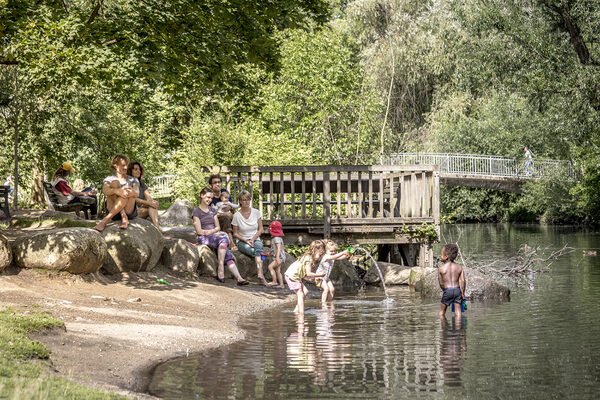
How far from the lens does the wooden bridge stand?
4881 cm

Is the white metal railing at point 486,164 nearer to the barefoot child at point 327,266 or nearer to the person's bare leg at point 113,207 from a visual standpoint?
Answer: the barefoot child at point 327,266

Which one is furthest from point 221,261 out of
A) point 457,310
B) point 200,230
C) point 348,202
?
point 457,310

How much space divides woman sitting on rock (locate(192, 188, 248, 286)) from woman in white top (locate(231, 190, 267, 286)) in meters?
0.66

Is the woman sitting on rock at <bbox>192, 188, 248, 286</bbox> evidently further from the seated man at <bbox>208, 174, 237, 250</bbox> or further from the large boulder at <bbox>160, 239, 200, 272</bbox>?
the seated man at <bbox>208, 174, 237, 250</bbox>

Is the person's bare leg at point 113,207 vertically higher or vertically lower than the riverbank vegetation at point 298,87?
lower

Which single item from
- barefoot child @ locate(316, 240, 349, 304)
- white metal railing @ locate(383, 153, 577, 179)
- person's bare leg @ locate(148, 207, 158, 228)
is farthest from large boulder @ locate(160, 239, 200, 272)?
white metal railing @ locate(383, 153, 577, 179)

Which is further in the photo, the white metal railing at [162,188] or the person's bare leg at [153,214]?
the white metal railing at [162,188]

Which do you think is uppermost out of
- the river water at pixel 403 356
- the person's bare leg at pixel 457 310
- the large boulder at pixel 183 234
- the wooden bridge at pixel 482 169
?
the wooden bridge at pixel 482 169

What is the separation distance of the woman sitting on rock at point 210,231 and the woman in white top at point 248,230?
0.66 m

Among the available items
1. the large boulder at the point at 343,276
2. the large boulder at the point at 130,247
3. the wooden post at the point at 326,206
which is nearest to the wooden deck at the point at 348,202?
the wooden post at the point at 326,206

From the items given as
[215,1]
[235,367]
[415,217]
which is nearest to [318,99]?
[415,217]

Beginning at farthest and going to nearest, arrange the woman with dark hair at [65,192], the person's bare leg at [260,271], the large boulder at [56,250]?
the woman with dark hair at [65,192], the person's bare leg at [260,271], the large boulder at [56,250]

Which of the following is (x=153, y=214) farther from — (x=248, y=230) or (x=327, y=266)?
(x=327, y=266)

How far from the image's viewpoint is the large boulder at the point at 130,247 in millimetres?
14094
